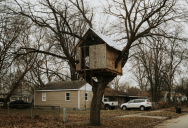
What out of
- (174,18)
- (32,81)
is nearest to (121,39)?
(174,18)

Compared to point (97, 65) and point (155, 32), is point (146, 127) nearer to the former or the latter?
point (97, 65)

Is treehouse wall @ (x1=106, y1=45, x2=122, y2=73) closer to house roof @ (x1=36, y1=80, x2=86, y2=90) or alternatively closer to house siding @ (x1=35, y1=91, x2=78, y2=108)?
house roof @ (x1=36, y1=80, x2=86, y2=90)

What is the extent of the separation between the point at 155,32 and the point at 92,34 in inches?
167

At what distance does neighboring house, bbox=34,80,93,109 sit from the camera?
97.2 feet

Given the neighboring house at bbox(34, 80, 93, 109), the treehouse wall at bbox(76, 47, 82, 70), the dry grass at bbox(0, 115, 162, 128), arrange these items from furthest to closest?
the neighboring house at bbox(34, 80, 93, 109), the treehouse wall at bbox(76, 47, 82, 70), the dry grass at bbox(0, 115, 162, 128)

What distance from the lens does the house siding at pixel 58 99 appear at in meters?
29.6

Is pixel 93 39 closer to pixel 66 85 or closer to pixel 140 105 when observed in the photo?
pixel 66 85

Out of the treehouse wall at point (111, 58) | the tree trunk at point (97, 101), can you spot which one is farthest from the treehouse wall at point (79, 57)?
the treehouse wall at point (111, 58)

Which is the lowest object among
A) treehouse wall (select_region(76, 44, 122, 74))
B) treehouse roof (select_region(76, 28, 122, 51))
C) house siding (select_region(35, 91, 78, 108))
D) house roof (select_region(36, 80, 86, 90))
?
house siding (select_region(35, 91, 78, 108))

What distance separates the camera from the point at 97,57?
43.0ft

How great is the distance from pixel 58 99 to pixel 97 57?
1956cm

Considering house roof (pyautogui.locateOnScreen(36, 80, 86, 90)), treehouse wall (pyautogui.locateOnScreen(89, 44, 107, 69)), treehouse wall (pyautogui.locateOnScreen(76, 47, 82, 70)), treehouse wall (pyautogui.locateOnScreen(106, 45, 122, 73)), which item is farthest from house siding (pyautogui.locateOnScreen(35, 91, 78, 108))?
treehouse wall (pyautogui.locateOnScreen(89, 44, 107, 69))

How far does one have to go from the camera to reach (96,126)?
1232 cm

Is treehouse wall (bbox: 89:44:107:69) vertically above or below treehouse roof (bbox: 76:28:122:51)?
below
